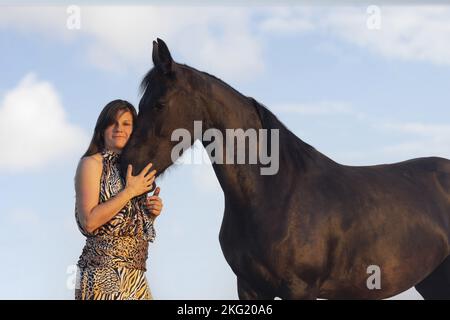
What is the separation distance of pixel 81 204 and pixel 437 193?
2659mm

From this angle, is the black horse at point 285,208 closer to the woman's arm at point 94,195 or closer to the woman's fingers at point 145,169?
the woman's fingers at point 145,169

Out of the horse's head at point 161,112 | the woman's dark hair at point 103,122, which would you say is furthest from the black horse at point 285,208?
the woman's dark hair at point 103,122

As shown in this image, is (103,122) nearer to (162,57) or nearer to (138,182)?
(138,182)

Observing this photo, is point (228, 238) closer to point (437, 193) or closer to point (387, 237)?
point (387, 237)

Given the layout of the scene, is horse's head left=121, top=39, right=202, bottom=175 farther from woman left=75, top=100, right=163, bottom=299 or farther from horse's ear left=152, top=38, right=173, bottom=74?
woman left=75, top=100, right=163, bottom=299

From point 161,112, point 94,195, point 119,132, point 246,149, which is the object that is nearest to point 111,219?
point 94,195

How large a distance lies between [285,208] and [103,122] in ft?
3.71

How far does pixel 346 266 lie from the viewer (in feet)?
14.1

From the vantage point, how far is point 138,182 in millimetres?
3676

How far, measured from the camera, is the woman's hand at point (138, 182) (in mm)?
3633

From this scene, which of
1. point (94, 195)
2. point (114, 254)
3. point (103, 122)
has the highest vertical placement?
point (103, 122)

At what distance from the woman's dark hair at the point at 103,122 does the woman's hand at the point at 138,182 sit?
0.20m

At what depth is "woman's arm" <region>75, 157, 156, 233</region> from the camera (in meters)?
3.54
